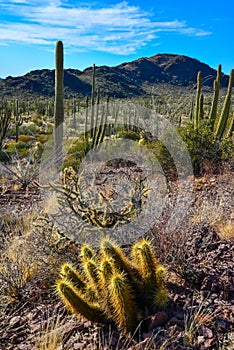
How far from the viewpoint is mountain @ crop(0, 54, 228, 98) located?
85125 mm

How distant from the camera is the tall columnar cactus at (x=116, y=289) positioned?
309cm

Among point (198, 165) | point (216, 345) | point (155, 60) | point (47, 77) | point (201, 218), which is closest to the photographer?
point (216, 345)

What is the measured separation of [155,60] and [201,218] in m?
149

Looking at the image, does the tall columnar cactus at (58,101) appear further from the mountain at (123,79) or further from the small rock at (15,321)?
the mountain at (123,79)

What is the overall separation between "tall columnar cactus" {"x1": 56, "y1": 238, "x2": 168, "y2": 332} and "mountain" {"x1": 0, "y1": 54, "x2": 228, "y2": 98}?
69546 mm

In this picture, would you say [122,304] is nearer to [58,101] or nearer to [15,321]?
[15,321]

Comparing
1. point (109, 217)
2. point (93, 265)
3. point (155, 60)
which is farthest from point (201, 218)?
point (155, 60)

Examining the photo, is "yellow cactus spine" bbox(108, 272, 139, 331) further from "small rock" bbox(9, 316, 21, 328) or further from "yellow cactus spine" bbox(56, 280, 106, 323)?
"small rock" bbox(9, 316, 21, 328)

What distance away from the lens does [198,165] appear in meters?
11.3

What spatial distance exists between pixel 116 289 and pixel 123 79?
10108 centimetres

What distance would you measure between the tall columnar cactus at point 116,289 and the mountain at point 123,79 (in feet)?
228

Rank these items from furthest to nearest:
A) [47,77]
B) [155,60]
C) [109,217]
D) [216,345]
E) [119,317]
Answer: [155,60], [47,77], [109,217], [119,317], [216,345]

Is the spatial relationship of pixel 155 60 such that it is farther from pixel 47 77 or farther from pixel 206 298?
pixel 206 298

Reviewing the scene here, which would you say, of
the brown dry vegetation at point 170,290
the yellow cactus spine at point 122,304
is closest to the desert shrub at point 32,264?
the brown dry vegetation at point 170,290
